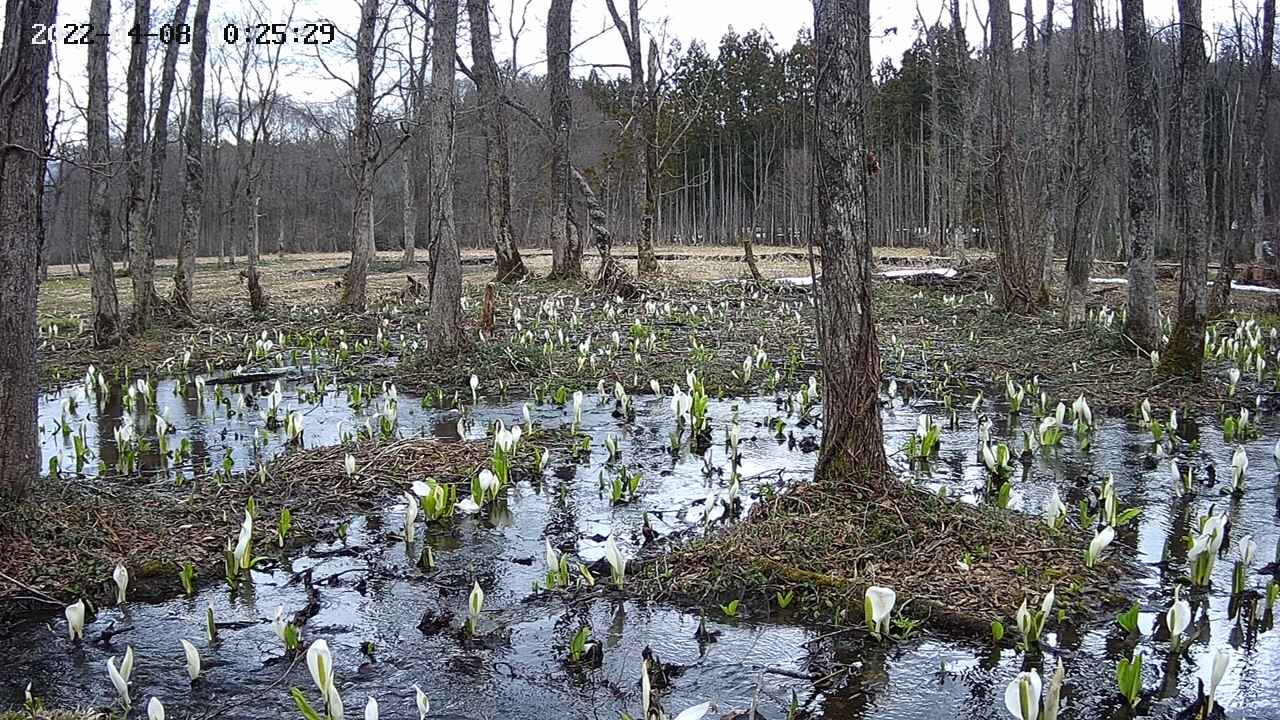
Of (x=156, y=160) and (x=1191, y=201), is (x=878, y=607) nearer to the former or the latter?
(x=1191, y=201)

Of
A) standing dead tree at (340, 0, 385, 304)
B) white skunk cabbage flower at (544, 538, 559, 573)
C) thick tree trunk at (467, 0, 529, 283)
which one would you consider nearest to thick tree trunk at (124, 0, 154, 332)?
standing dead tree at (340, 0, 385, 304)

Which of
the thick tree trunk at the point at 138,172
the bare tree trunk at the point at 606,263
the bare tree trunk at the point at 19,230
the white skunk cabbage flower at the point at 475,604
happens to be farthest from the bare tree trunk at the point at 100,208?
the white skunk cabbage flower at the point at 475,604

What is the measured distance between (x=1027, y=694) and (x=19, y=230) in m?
5.19

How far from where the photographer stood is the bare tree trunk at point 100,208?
12633mm

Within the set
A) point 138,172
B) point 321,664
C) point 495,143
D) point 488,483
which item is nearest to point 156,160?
point 138,172

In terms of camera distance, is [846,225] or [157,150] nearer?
[846,225]

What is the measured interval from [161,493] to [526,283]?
1492cm

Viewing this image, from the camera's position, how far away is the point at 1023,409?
9.41m

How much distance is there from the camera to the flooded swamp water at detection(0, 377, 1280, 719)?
12.2 feet

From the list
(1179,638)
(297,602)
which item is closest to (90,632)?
(297,602)

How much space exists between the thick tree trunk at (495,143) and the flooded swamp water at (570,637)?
575 inches

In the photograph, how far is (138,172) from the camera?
1384 centimetres

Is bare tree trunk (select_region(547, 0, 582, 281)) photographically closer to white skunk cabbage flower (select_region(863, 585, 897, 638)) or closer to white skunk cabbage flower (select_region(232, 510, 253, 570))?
white skunk cabbage flower (select_region(232, 510, 253, 570))

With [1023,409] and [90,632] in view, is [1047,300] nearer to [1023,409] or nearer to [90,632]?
[1023,409]
